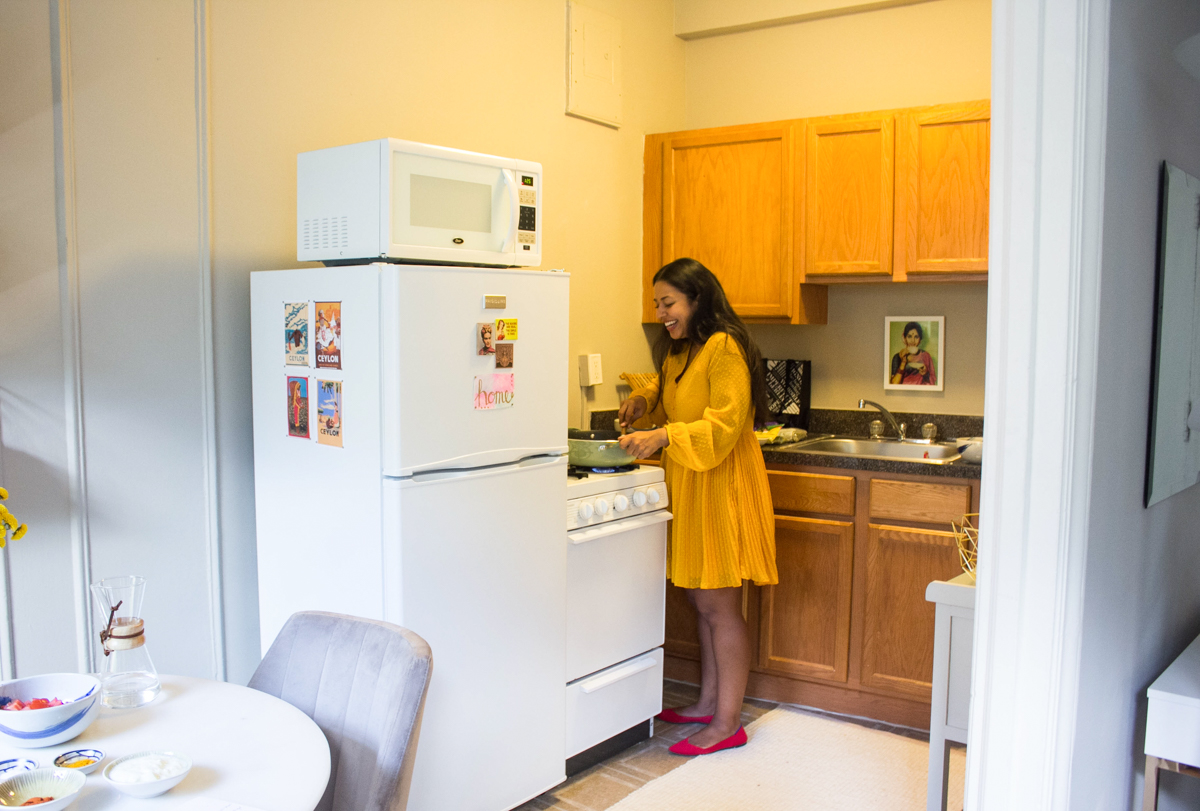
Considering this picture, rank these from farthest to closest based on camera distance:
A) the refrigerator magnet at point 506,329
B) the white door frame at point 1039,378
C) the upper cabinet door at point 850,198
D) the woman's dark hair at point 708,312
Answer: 1. the upper cabinet door at point 850,198
2. the woman's dark hair at point 708,312
3. the refrigerator magnet at point 506,329
4. the white door frame at point 1039,378

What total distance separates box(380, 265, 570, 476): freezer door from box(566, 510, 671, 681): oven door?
0.37 m

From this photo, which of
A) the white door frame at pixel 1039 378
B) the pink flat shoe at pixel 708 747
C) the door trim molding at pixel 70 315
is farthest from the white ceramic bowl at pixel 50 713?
the pink flat shoe at pixel 708 747

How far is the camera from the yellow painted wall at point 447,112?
235 cm

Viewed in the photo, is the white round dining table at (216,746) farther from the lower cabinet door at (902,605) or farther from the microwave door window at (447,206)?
the lower cabinet door at (902,605)

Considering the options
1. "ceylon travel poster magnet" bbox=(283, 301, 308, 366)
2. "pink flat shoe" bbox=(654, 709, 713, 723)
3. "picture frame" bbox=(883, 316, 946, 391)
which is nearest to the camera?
"ceylon travel poster magnet" bbox=(283, 301, 308, 366)

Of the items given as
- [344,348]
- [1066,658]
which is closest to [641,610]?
[344,348]

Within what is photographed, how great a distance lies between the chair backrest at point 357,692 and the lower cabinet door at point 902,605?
199 cm

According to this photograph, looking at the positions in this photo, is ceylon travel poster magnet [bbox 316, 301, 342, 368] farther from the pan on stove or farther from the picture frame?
the picture frame

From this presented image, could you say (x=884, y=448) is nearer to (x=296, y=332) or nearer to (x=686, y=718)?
(x=686, y=718)

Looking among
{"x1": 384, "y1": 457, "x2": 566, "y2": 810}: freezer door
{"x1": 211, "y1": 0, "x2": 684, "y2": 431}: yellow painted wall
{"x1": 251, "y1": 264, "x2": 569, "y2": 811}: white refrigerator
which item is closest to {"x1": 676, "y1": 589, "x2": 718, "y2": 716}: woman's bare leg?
{"x1": 384, "y1": 457, "x2": 566, "y2": 810}: freezer door

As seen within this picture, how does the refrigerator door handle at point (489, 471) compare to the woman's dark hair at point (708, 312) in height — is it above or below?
below

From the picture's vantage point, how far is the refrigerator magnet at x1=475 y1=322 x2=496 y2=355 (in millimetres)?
2289

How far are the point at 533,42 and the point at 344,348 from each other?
1622 mm

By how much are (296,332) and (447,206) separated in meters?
0.48
